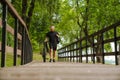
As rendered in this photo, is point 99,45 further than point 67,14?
No

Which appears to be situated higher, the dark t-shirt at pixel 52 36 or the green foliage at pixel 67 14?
the green foliage at pixel 67 14

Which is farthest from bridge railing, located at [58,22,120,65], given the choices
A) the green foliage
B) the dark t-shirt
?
the green foliage

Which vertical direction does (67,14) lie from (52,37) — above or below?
above

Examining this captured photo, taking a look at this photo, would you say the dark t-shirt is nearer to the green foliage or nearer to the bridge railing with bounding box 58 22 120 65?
the bridge railing with bounding box 58 22 120 65

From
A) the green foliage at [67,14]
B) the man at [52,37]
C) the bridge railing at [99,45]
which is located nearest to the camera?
the bridge railing at [99,45]

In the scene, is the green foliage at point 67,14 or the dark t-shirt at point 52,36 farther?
the green foliage at point 67,14

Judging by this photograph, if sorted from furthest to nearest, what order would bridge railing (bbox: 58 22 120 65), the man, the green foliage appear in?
the green foliage → the man → bridge railing (bbox: 58 22 120 65)

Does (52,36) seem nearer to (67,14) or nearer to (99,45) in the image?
(99,45)

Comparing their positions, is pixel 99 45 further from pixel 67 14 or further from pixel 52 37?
pixel 67 14

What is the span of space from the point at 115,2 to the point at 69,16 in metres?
→ 13.9

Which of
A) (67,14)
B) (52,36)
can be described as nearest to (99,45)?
(52,36)

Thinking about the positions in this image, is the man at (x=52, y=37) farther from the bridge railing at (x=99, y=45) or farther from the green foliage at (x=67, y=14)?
the green foliage at (x=67, y=14)

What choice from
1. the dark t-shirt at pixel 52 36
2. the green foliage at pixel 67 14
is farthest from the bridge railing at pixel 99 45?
the green foliage at pixel 67 14

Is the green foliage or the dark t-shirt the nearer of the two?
the dark t-shirt
